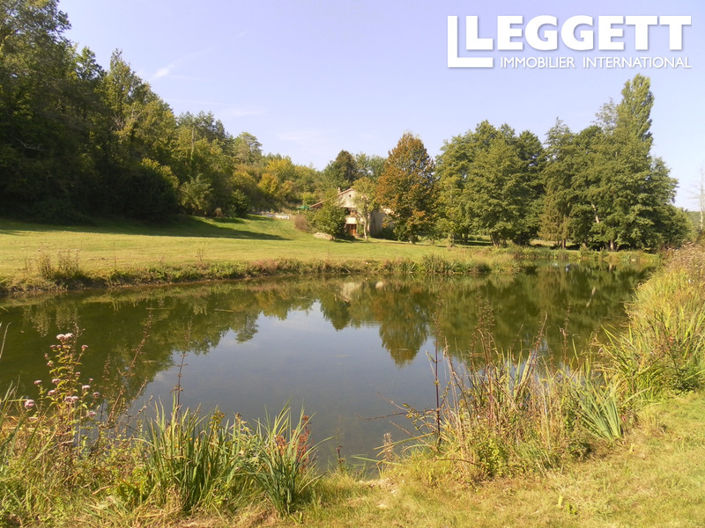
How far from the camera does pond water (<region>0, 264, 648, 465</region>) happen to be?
690cm

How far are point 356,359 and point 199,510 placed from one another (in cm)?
657

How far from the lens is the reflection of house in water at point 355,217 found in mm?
45103

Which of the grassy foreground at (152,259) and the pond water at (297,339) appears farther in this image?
the grassy foreground at (152,259)

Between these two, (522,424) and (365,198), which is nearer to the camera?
(522,424)

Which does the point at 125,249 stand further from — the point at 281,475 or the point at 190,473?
the point at 281,475

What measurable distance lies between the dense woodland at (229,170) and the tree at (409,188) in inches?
4.3

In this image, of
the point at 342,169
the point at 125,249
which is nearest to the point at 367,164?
the point at 342,169

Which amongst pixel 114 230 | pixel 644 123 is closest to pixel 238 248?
pixel 114 230

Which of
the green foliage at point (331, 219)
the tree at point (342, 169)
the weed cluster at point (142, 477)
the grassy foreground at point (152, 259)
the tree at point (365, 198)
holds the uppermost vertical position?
the tree at point (342, 169)

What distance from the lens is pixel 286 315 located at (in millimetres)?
14242

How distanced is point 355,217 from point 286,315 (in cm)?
3260

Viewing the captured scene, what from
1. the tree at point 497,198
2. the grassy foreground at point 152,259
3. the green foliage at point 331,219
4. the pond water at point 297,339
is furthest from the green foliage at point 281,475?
the tree at point 497,198

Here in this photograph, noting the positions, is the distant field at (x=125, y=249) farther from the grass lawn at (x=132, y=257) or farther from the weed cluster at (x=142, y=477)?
the weed cluster at (x=142, y=477)

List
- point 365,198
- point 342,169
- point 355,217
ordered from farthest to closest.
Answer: point 342,169, point 355,217, point 365,198
